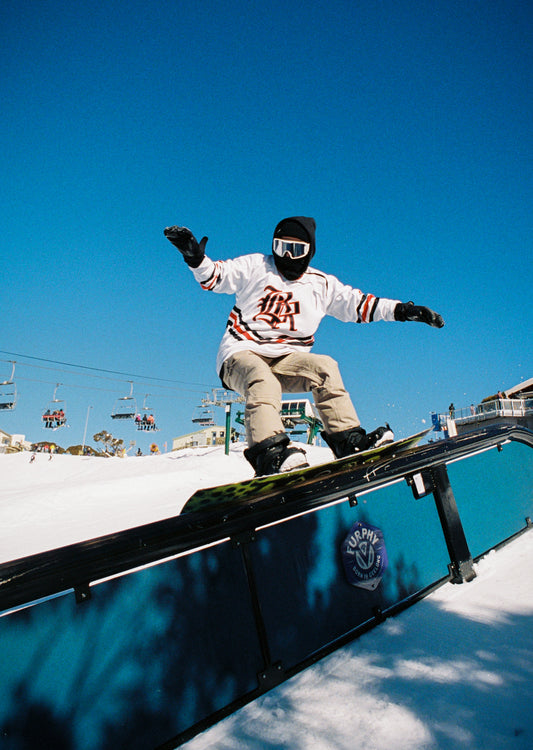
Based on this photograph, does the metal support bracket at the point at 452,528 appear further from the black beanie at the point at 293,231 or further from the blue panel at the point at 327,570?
the black beanie at the point at 293,231

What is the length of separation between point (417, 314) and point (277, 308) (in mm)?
1133

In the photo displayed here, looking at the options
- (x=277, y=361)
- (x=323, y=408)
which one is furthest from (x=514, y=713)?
(x=277, y=361)

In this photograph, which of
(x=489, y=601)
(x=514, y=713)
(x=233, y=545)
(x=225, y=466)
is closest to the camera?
(x=514, y=713)

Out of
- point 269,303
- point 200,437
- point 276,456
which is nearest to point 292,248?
point 269,303

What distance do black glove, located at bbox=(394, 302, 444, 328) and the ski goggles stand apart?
88 centimetres

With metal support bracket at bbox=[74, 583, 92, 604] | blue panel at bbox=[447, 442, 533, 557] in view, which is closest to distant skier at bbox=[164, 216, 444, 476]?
blue panel at bbox=[447, 442, 533, 557]

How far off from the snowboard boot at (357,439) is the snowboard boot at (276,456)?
0.42 metres

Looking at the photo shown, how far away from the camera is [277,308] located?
2676 mm

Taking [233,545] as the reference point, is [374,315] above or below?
above

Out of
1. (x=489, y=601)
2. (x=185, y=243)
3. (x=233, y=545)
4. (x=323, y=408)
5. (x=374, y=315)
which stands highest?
(x=185, y=243)

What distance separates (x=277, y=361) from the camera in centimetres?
256

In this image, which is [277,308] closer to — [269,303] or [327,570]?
[269,303]

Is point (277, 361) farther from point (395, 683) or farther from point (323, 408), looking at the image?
point (395, 683)

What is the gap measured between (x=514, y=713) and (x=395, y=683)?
0.30 m
